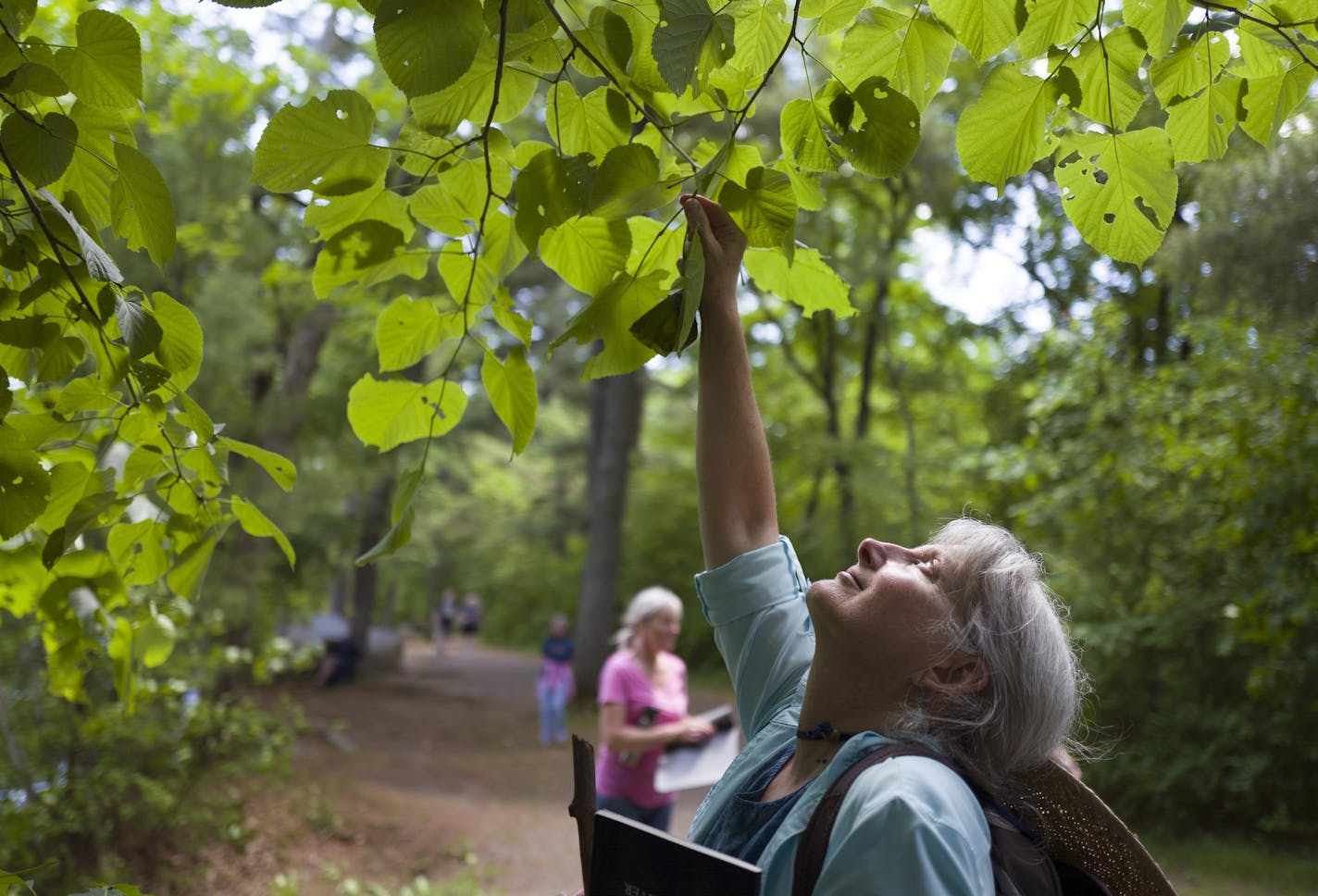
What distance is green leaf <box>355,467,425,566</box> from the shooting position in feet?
4.01

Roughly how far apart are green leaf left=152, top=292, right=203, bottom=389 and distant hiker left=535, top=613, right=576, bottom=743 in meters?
10.1

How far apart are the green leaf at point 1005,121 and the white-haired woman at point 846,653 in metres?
0.31

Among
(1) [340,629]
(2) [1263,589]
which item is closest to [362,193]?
(2) [1263,589]

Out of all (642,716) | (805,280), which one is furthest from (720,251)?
(642,716)

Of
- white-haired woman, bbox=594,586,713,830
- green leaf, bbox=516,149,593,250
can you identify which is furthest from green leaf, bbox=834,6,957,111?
white-haired woman, bbox=594,586,713,830

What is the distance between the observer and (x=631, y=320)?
1.27 meters

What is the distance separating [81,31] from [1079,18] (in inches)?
42.1

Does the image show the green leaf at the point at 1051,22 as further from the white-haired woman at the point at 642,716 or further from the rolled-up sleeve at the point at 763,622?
the white-haired woman at the point at 642,716

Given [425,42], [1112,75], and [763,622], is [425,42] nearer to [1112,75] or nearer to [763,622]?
[1112,75]

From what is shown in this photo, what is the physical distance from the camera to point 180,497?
1.54 meters

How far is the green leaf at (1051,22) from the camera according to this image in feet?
3.70

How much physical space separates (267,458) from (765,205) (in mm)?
766

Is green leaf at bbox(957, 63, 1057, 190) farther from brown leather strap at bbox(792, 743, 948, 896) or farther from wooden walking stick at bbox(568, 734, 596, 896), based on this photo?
wooden walking stick at bbox(568, 734, 596, 896)

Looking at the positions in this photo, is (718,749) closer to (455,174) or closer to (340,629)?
(455,174)
